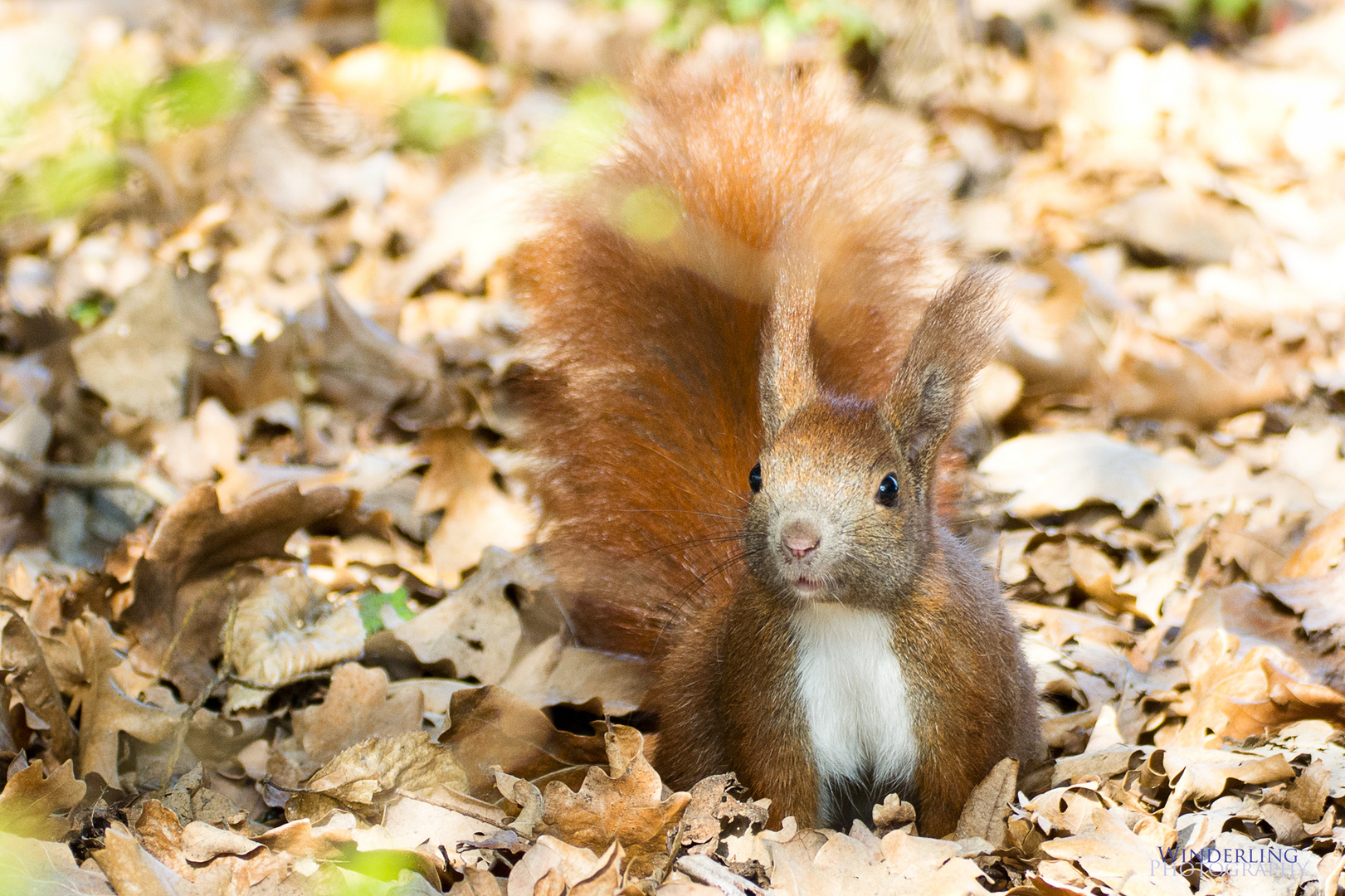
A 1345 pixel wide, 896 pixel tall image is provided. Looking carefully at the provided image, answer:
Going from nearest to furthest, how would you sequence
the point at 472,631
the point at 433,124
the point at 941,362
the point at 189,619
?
1. the point at 941,362
2. the point at 189,619
3. the point at 472,631
4. the point at 433,124

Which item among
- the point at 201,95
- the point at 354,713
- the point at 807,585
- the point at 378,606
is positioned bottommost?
the point at 378,606

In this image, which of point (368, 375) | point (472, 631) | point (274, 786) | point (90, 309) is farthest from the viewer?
point (90, 309)

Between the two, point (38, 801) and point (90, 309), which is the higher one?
point (38, 801)

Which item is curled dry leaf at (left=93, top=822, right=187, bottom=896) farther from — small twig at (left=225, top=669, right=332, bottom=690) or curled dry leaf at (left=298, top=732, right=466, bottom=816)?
small twig at (left=225, top=669, right=332, bottom=690)

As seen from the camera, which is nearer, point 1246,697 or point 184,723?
point 184,723

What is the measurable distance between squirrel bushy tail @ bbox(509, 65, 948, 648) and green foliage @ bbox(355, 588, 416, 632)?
1.50ft

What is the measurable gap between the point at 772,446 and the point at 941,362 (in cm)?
33

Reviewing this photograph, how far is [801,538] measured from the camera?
6.69ft

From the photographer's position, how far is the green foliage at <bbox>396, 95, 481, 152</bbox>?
5461 mm

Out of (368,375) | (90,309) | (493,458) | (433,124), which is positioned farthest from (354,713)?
(433,124)

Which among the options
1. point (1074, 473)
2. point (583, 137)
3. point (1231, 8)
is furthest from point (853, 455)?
point (1231, 8)

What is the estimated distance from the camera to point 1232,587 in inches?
118

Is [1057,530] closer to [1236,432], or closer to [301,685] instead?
[1236,432]

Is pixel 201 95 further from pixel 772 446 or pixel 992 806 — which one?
pixel 992 806
